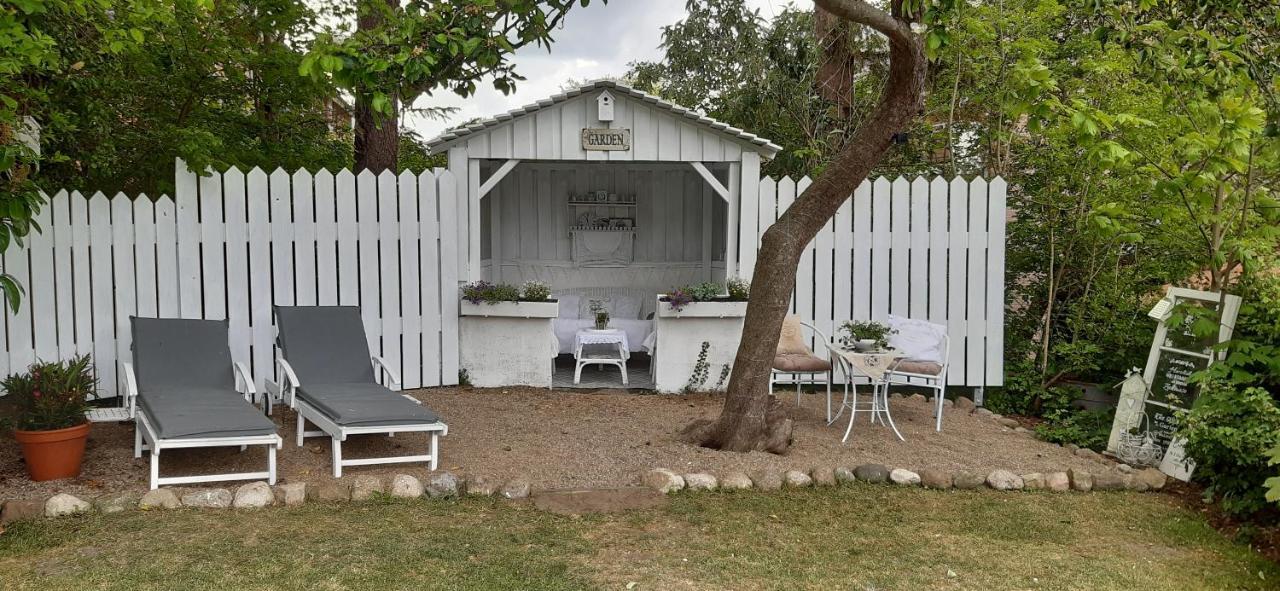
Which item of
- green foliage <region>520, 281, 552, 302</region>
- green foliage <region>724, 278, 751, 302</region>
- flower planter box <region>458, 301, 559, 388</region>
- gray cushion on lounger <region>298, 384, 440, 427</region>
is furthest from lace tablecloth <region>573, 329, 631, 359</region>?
gray cushion on lounger <region>298, 384, 440, 427</region>

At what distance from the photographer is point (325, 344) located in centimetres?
694

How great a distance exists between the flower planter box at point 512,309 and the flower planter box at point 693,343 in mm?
1005

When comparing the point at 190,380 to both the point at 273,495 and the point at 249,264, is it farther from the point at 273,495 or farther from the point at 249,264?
the point at 273,495

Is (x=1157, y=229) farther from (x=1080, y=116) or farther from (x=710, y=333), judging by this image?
(x=710, y=333)

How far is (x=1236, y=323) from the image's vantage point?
5828 mm

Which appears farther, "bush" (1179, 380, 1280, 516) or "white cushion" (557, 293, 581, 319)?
"white cushion" (557, 293, 581, 319)

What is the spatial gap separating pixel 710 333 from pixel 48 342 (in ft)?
17.5

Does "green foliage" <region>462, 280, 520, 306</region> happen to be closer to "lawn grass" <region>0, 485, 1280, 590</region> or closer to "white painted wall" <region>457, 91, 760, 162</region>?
"white painted wall" <region>457, 91, 760, 162</region>

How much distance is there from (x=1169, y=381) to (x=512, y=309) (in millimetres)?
5184

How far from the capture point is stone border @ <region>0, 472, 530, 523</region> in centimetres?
470

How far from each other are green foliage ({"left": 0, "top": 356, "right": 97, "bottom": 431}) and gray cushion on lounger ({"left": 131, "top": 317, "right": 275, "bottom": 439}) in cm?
38

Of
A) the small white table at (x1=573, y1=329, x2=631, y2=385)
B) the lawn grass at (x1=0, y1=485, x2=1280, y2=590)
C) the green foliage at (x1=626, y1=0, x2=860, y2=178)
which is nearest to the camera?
the lawn grass at (x1=0, y1=485, x2=1280, y2=590)

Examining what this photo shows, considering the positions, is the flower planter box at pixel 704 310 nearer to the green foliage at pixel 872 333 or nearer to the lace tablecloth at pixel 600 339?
the lace tablecloth at pixel 600 339

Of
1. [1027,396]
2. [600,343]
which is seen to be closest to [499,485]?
[600,343]
